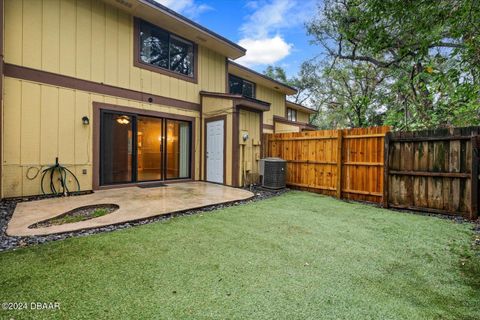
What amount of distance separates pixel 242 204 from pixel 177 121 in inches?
165

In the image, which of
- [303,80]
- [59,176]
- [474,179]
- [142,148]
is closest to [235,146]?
[142,148]

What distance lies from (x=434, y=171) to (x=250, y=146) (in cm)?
486

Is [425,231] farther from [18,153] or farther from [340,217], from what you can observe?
[18,153]

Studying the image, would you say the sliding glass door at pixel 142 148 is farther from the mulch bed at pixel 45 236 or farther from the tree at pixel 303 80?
the tree at pixel 303 80

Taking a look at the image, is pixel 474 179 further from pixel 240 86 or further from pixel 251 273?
pixel 240 86

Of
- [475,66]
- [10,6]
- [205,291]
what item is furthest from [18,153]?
[475,66]

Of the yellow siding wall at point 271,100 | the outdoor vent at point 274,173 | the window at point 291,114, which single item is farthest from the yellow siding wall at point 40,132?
the window at point 291,114

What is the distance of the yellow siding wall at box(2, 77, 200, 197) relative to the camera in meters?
5.04

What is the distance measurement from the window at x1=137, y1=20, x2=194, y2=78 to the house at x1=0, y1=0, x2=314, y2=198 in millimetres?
32

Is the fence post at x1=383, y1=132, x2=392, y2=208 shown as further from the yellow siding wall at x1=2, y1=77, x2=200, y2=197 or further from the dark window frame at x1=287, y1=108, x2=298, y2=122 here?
the dark window frame at x1=287, y1=108, x2=298, y2=122

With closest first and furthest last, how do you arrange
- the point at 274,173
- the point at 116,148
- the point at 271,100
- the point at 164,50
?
the point at 116,148, the point at 274,173, the point at 164,50, the point at 271,100

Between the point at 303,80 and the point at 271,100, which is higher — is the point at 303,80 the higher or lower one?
the higher one

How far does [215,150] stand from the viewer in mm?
8000

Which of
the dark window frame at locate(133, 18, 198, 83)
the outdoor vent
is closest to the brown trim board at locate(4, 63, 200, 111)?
the dark window frame at locate(133, 18, 198, 83)
